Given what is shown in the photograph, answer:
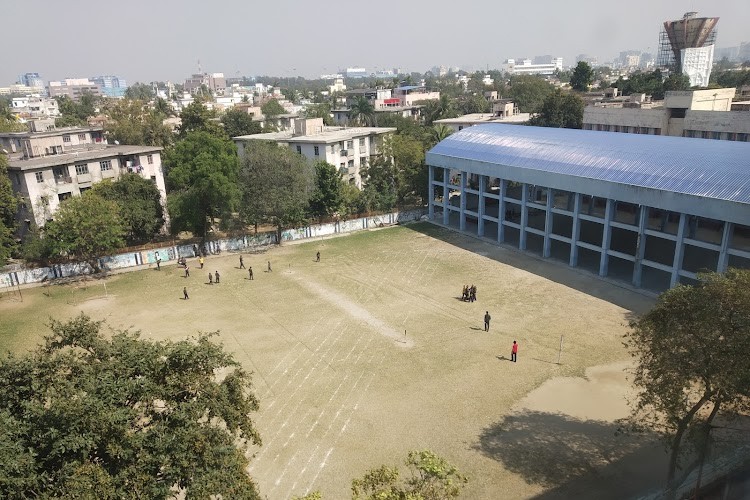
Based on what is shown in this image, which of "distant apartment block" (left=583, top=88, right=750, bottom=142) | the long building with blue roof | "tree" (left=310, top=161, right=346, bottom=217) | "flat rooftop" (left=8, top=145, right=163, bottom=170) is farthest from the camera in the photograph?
"distant apartment block" (left=583, top=88, right=750, bottom=142)

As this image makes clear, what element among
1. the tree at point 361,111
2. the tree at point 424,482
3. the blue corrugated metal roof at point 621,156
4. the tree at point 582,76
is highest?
the tree at point 582,76

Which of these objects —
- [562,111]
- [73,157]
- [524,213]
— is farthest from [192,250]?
[562,111]

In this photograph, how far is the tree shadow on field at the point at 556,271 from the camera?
3219 cm

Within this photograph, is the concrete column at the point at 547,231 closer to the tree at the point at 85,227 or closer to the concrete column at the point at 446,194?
the concrete column at the point at 446,194

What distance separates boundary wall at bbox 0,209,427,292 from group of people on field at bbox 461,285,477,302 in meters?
20.5

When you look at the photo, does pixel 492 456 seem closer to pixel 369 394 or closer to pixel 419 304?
pixel 369 394

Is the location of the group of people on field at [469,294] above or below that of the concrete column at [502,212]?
below

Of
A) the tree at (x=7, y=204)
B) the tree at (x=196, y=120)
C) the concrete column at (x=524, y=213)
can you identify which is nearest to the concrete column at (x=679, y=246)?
the concrete column at (x=524, y=213)

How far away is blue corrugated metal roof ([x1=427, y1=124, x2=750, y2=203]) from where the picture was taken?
98.9 feet

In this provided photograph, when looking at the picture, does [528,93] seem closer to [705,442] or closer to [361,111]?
[361,111]

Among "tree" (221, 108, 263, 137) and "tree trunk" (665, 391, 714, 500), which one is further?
"tree" (221, 108, 263, 137)

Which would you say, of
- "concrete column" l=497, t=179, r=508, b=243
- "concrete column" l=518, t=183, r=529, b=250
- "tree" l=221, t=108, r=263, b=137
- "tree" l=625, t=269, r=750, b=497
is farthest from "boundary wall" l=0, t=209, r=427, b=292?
"tree" l=625, t=269, r=750, b=497

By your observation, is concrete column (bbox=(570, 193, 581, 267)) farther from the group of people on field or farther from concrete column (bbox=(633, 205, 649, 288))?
the group of people on field

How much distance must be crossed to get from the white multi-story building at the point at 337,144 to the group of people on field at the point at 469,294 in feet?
87.7
